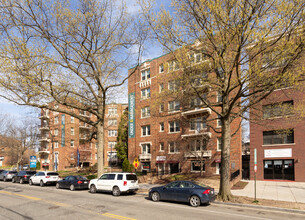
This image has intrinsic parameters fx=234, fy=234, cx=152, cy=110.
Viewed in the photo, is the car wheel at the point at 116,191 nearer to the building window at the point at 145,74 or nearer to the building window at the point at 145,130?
the building window at the point at 145,130

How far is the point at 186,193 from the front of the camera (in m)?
13.5

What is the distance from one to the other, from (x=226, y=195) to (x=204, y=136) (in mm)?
13603

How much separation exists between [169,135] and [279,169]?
47.8 feet

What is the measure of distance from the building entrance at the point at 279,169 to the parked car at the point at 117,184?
17310 mm

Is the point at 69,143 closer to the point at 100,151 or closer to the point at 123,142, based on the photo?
the point at 123,142

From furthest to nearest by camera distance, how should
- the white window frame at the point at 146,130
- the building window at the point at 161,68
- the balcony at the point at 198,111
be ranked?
the white window frame at the point at 146,130, the building window at the point at 161,68, the balcony at the point at 198,111

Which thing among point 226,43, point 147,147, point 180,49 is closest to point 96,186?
point 180,49

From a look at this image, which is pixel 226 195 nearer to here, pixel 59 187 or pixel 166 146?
pixel 59 187

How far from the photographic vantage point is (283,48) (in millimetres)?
11234

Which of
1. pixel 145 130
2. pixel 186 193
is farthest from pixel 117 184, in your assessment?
pixel 145 130

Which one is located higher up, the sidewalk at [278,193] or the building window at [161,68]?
the building window at [161,68]

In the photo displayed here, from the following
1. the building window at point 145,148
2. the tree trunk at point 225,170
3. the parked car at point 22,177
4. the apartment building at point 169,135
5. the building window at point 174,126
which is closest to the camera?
the tree trunk at point 225,170

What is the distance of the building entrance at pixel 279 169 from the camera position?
83.8 ft

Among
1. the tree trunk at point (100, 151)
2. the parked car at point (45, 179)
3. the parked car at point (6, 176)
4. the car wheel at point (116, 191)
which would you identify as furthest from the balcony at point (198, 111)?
the parked car at point (6, 176)
